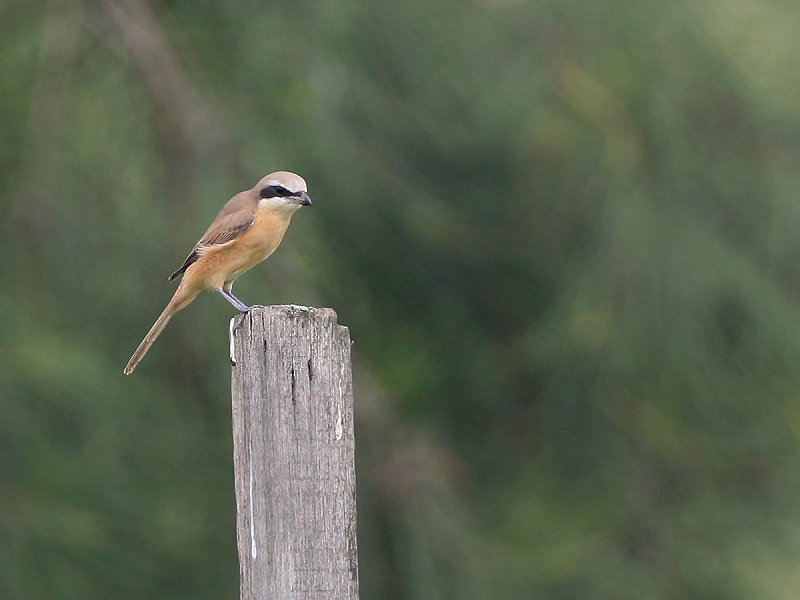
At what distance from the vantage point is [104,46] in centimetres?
428

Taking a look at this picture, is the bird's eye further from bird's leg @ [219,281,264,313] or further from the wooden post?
the wooden post

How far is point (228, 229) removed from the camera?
353cm

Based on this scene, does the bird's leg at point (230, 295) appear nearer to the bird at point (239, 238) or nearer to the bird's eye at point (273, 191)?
the bird at point (239, 238)

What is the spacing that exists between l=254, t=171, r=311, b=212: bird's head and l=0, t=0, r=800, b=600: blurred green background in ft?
1.85

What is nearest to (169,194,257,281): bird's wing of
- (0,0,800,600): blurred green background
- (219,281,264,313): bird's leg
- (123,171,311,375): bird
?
(123,171,311,375): bird

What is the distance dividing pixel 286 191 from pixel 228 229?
206mm

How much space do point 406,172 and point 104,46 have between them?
3.73 ft

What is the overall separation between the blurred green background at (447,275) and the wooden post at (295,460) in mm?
1802

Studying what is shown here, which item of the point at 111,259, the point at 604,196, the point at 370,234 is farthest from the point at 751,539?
the point at 111,259

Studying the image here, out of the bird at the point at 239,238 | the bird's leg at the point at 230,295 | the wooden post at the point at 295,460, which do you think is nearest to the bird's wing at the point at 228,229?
the bird at the point at 239,238

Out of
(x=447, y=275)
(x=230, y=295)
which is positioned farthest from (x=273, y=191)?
(x=447, y=275)

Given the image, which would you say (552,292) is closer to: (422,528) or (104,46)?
(422,528)

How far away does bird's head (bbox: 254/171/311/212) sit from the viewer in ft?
11.3

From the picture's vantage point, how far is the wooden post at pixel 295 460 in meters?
2.12
